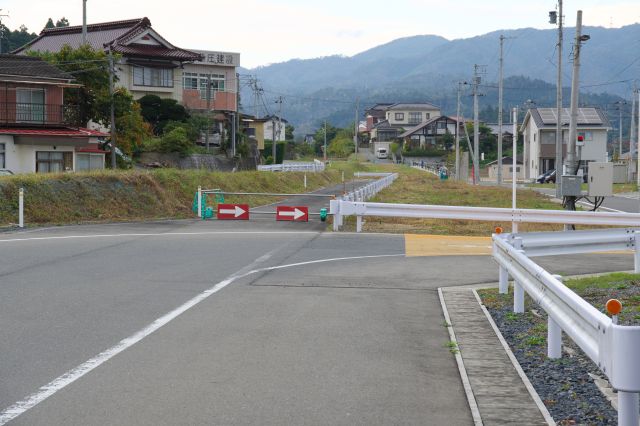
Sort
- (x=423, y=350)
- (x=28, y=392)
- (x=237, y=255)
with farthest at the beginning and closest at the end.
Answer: (x=237, y=255), (x=423, y=350), (x=28, y=392)

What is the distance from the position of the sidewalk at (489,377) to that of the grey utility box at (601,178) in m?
13.0

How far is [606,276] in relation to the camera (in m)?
13.3

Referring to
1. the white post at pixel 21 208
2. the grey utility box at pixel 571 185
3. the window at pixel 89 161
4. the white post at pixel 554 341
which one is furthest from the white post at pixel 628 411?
the window at pixel 89 161

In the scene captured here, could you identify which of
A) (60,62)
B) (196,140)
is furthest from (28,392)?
(196,140)

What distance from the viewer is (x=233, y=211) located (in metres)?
26.1

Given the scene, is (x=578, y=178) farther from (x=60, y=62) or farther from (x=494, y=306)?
(x=60, y=62)

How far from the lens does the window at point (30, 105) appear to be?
40281 millimetres

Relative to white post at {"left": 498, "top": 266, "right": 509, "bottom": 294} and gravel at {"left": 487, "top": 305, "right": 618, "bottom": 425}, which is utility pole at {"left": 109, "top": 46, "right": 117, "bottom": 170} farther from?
gravel at {"left": 487, "top": 305, "right": 618, "bottom": 425}

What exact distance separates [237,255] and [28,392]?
10.2m

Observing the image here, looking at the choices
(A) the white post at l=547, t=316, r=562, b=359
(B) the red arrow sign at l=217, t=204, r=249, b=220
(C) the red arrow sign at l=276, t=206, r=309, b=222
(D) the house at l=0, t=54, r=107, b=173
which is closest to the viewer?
(A) the white post at l=547, t=316, r=562, b=359

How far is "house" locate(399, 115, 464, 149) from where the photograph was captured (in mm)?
140875

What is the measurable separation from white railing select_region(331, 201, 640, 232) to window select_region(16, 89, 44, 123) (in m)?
23.9

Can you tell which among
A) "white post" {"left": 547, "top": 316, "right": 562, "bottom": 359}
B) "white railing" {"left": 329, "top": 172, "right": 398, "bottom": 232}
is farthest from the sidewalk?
"white railing" {"left": 329, "top": 172, "right": 398, "bottom": 232}

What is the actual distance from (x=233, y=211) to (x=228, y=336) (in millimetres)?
17521
